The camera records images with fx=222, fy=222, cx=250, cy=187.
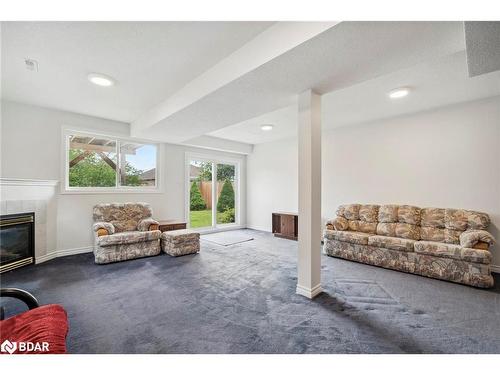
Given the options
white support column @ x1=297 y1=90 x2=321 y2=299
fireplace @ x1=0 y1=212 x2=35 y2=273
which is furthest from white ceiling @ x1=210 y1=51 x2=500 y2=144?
fireplace @ x1=0 y1=212 x2=35 y2=273

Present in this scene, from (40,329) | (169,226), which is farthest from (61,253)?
(40,329)

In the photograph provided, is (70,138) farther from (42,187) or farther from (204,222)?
(204,222)

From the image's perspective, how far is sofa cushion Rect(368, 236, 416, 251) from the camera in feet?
10.5

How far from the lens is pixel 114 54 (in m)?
2.24

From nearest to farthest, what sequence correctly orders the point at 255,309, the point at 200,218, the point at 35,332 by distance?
the point at 35,332 → the point at 255,309 → the point at 200,218

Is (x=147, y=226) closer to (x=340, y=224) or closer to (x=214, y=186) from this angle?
(x=214, y=186)

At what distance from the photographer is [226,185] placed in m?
6.75

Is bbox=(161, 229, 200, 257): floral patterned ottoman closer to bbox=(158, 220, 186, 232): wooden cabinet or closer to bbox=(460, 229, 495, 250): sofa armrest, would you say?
bbox=(158, 220, 186, 232): wooden cabinet

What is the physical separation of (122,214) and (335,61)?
169 inches

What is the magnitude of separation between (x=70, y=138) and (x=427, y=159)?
6384 millimetres

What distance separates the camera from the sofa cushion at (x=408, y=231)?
3.52 m

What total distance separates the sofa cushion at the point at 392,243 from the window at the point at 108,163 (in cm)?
458

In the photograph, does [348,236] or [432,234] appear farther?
[348,236]

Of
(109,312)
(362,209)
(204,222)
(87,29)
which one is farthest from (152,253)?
(362,209)
